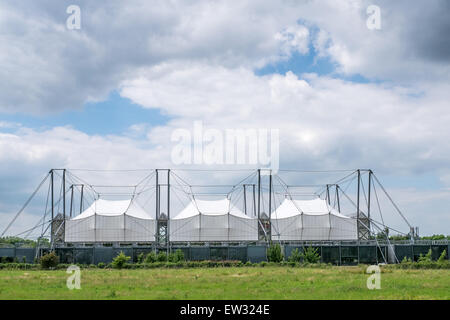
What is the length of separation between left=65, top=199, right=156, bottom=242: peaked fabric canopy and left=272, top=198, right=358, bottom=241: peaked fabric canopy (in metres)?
19.0

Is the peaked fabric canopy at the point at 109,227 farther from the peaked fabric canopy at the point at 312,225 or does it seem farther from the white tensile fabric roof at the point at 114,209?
the peaked fabric canopy at the point at 312,225

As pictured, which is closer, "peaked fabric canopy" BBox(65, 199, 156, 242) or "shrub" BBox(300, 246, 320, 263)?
"shrub" BBox(300, 246, 320, 263)

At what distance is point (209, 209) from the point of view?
75062 millimetres

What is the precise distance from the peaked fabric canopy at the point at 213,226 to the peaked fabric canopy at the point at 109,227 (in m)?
4.03

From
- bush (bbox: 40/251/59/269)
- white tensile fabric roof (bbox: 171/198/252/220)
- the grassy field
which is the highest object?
white tensile fabric roof (bbox: 171/198/252/220)

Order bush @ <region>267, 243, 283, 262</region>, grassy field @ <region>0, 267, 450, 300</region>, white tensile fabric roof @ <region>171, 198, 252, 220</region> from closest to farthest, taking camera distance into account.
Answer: grassy field @ <region>0, 267, 450, 300</region> < bush @ <region>267, 243, 283, 262</region> < white tensile fabric roof @ <region>171, 198, 252, 220</region>

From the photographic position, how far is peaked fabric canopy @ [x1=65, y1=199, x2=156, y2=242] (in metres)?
72.1

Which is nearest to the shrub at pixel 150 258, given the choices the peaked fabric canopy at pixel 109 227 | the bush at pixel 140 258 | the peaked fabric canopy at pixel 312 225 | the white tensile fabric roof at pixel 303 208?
the bush at pixel 140 258

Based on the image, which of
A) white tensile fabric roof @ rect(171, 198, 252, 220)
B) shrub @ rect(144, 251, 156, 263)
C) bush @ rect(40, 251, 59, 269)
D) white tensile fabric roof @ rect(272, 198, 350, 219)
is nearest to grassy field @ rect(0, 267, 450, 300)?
bush @ rect(40, 251, 59, 269)

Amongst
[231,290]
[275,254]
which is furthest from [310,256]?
[231,290]

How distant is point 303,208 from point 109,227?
29.2m

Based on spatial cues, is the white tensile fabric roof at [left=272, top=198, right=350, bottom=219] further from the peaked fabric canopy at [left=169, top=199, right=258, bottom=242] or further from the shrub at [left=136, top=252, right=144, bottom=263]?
the shrub at [left=136, top=252, right=144, bottom=263]
